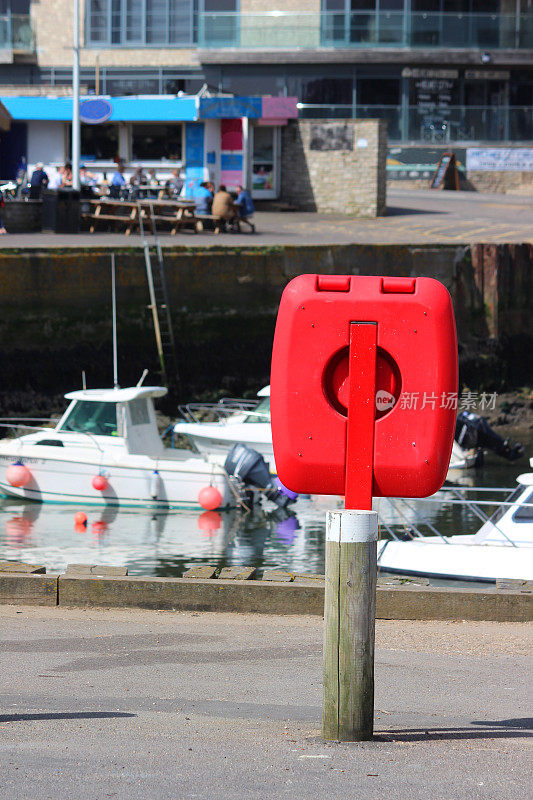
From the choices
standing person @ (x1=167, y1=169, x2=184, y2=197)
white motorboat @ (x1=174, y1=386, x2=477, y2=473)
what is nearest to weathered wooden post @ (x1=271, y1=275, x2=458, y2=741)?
white motorboat @ (x1=174, y1=386, x2=477, y2=473)

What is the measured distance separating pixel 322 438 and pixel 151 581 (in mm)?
3744

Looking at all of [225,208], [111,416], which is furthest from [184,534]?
[225,208]

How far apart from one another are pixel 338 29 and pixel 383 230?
676 inches

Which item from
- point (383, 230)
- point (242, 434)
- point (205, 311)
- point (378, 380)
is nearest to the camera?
point (378, 380)

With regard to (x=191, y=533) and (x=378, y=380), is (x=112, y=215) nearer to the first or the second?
(x=191, y=533)

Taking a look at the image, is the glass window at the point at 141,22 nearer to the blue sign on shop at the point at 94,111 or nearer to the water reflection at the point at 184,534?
the blue sign on shop at the point at 94,111

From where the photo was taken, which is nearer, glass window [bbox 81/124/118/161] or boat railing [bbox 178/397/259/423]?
boat railing [bbox 178/397/259/423]

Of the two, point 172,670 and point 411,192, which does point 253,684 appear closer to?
point 172,670

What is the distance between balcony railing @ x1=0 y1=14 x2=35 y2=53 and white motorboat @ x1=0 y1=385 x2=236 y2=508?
29511 millimetres

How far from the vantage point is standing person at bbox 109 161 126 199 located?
2981 cm

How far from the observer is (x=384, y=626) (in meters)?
7.79

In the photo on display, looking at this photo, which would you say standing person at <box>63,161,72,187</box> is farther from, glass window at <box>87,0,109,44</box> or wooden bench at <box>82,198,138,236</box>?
glass window at <box>87,0,109,44</box>

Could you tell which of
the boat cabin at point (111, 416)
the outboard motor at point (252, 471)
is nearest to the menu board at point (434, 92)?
the boat cabin at point (111, 416)

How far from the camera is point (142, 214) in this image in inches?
1030
